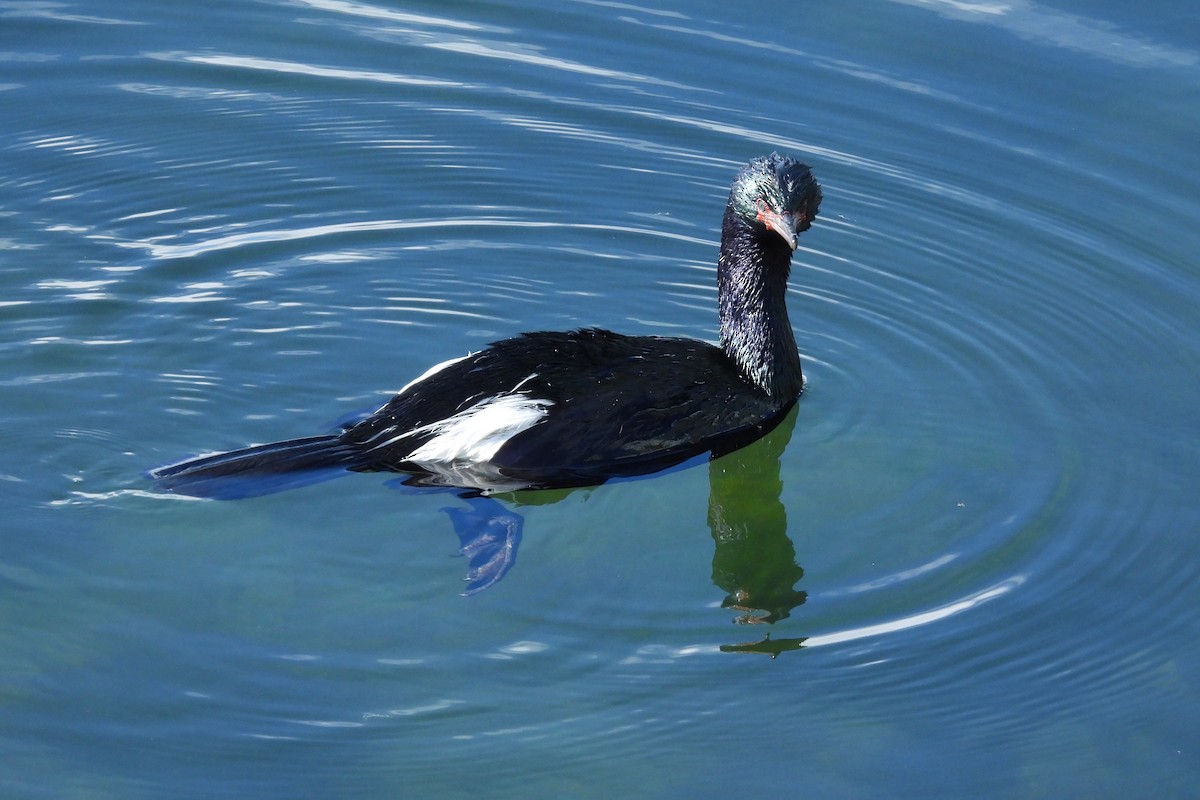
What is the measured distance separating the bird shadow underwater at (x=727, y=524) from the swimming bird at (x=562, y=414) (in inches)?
1.0

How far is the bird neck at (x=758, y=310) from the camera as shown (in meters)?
7.16

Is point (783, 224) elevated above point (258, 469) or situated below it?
above

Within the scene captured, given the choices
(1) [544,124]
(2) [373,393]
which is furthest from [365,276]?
(1) [544,124]

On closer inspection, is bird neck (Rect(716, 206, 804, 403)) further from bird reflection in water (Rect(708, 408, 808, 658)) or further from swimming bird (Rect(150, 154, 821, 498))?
bird reflection in water (Rect(708, 408, 808, 658))

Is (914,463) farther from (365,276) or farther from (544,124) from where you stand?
(544,124)

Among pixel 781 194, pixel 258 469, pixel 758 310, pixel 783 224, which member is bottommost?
pixel 258 469

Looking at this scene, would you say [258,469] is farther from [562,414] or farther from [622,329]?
[622,329]

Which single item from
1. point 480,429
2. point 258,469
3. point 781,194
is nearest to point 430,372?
point 480,429

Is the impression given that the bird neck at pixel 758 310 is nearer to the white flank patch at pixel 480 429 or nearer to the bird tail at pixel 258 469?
the white flank patch at pixel 480 429

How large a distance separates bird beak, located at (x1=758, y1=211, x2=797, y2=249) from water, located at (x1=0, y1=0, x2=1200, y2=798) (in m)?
0.88

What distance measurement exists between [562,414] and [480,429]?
1.11 ft

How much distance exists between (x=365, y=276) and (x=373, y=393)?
1093 mm

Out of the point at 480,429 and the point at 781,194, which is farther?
the point at 781,194

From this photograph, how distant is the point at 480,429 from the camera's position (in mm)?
6445
